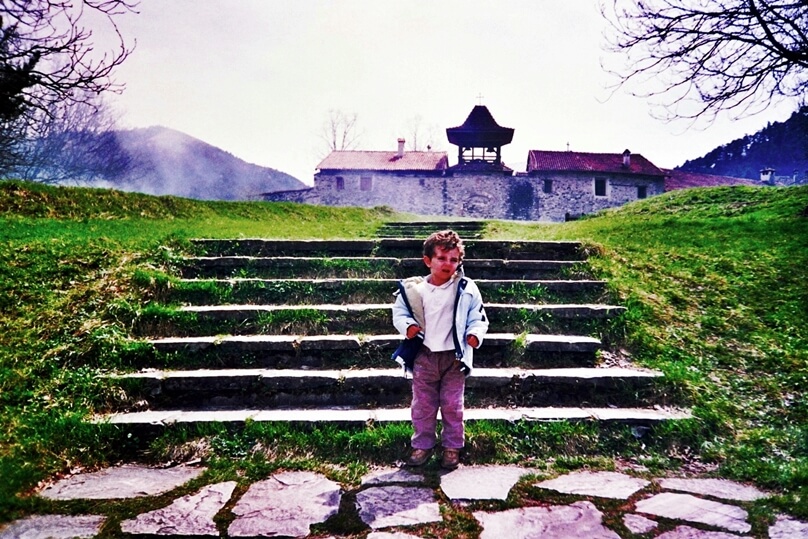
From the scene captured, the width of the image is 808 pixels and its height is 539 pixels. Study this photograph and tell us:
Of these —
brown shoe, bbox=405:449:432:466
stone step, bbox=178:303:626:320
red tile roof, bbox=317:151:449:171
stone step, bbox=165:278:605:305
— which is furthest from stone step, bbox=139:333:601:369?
red tile roof, bbox=317:151:449:171

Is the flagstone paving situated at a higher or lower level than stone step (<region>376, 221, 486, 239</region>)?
lower

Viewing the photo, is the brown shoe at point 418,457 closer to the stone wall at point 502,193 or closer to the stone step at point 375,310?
the stone step at point 375,310

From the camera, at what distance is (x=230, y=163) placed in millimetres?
56250

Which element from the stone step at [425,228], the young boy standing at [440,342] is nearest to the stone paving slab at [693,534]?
the young boy standing at [440,342]

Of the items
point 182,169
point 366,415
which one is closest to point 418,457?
point 366,415

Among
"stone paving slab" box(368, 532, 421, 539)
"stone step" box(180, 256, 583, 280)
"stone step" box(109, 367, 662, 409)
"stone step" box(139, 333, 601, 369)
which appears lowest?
"stone paving slab" box(368, 532, 421, 539)

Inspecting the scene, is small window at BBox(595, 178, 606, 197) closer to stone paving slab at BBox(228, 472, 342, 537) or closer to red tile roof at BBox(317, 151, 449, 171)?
red tile roof at BBox(317, 151, 449, 171)

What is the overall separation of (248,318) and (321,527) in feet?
8.06

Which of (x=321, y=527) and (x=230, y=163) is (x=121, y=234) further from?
(x=230, y=163)

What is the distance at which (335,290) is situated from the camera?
486 cm

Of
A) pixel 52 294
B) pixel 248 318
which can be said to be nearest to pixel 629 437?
pixel 248 318

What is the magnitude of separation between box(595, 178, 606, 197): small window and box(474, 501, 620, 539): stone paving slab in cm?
3597

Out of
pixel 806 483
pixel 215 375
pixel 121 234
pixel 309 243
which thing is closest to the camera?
pixel 806 483

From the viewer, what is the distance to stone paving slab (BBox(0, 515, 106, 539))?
207 cm
